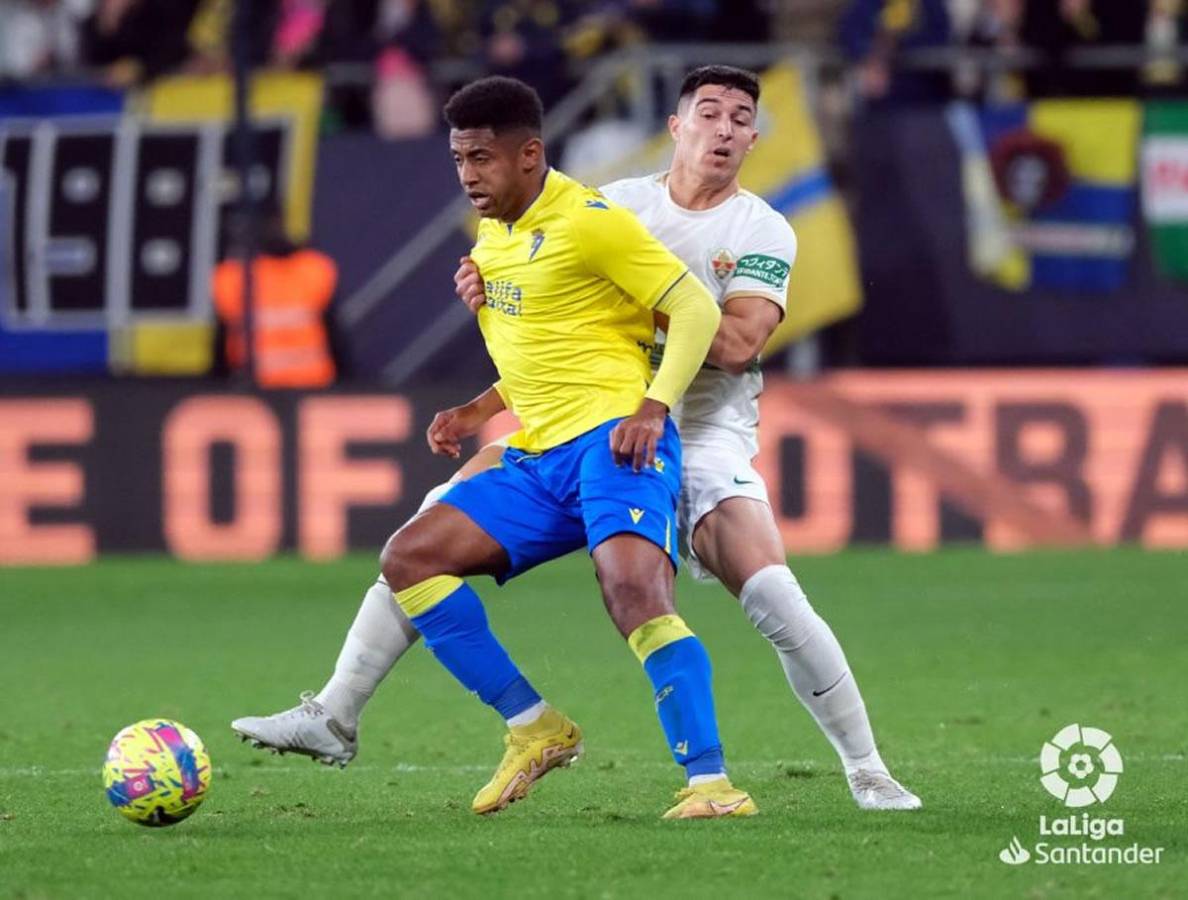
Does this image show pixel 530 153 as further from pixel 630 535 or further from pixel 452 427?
pixel 630 535

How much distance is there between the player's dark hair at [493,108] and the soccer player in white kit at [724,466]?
17.9 inches

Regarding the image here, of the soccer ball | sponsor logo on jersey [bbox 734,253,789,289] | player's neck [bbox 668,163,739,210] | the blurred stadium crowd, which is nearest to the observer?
the soccer ball

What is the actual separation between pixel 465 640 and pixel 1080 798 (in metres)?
1.69

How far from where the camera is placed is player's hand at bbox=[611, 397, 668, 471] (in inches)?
249

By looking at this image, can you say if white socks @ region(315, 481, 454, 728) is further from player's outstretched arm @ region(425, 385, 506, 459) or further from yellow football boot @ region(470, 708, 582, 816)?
yellow football boot @ region(470, 708, 582, 816)

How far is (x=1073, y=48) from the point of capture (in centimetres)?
1672

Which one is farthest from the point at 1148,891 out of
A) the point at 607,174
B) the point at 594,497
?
the point at 607,174

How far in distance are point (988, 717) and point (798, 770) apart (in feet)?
4.96

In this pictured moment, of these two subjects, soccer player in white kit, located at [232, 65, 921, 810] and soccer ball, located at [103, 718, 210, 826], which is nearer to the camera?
soccer ball, located at [103, 718, 210, 826]

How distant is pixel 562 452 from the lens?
6.57 metres

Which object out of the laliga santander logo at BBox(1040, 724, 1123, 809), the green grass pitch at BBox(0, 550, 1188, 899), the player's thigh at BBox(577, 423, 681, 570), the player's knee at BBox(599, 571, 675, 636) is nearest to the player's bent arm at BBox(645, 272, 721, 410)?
the player's thigh at BBox(577, 423, 681, 570)

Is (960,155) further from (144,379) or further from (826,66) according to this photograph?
(144,379)

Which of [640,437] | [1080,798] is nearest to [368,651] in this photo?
[640,437]

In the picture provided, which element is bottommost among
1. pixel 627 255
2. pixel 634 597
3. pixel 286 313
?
pixel 634 597
